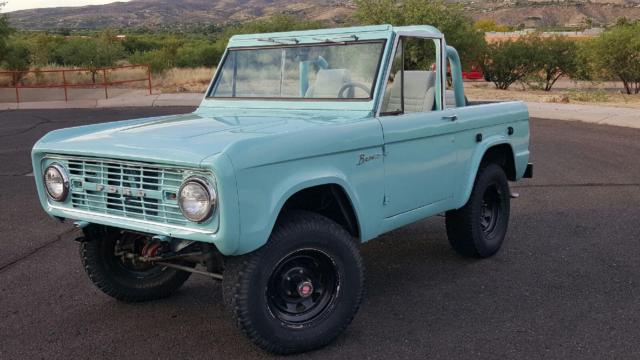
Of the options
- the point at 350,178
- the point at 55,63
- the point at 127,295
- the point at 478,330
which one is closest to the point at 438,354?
the point at 478,330

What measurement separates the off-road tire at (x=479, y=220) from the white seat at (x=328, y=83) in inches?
56.9

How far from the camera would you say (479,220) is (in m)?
Answer: 5.35

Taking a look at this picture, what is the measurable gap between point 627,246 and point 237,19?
12328 cm

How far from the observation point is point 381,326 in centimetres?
418

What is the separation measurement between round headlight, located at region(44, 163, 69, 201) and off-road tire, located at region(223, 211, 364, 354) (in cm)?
113

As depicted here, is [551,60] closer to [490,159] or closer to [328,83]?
[490,159]

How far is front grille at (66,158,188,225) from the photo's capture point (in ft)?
11.3

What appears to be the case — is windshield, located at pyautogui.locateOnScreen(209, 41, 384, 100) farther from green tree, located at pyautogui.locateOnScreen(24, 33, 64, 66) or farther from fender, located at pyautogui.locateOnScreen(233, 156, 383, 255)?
green tree, located at pyautogui.locateOnScreen(24, 33, 64, 66)

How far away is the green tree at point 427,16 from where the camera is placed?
24.1 metres

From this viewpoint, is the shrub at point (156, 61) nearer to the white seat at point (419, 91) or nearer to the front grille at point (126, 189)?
the white seat at point (419, 91)

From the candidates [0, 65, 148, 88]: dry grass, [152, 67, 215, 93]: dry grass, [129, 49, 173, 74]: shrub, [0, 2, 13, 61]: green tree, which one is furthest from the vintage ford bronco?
[129, 49, 173, 74]: shrub

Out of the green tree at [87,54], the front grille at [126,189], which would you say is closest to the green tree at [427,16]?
the green tree at [87,54]

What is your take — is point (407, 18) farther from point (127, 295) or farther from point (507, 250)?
point (127, 295)

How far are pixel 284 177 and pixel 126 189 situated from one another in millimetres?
883
